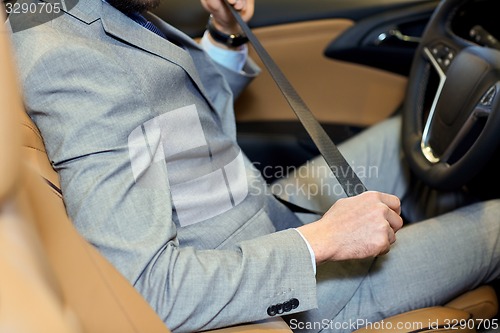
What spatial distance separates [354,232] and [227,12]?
0.65 m

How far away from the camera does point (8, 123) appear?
54 centimetres

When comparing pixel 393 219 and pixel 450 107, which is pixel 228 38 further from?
pixel 393 219

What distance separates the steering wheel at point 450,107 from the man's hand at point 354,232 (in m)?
0.30

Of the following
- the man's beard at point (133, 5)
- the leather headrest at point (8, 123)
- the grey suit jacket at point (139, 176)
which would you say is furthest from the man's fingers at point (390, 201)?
the leather headrest at point (8, 123)

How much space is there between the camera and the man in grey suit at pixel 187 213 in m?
0.88

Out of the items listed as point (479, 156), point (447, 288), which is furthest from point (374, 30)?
point (447, 288)

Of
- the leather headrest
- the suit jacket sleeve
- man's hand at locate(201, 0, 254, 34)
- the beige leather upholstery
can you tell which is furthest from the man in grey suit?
the beige leather upholstery

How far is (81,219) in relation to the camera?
87 centimetres

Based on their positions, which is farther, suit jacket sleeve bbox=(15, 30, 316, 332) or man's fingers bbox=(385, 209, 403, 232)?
man's fingers bbox=(385, 209, 403, 232)

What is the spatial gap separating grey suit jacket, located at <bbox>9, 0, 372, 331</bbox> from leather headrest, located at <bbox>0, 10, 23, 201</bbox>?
32cm

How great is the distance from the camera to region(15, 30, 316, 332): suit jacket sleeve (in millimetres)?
868

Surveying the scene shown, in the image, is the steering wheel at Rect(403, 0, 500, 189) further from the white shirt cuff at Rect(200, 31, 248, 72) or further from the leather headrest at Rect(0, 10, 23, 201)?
the leather headrest at Rect(0, 10, 23, 201)

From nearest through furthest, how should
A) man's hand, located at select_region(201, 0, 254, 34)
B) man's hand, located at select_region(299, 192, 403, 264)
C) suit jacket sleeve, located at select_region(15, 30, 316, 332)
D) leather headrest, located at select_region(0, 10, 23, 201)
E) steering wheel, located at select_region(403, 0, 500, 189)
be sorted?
1. leather headrest, located at select_region(0, 10, 23, 201)
2. suit jacket sleeve, located at select_region(15, 30, 316, 332)
3. man's hand, located at select_region(299, 192, 403, 264)
4. steering wheel, located at select_region(403, 0, 500, 189)
5. man's hand, located at select_region(201, 0, 254, 34)

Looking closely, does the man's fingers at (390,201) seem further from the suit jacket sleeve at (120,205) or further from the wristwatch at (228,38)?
the wristwatch at (228,38)
